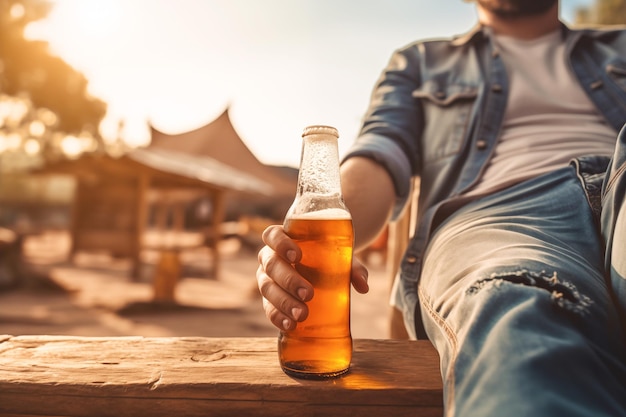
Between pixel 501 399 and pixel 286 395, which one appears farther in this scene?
pixel 286 395

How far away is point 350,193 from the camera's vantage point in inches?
57.4

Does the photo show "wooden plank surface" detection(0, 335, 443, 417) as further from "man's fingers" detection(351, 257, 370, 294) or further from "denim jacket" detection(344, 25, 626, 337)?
"denim jacket" detection(344, 25, 626, 337)

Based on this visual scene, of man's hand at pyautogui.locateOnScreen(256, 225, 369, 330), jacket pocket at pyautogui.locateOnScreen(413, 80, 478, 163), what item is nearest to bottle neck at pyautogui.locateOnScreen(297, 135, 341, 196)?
man's hand at pyautogui.locateOnScreen(256, 225, 369, 330)

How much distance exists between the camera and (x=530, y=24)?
191 cm

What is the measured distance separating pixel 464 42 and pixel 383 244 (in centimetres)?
1106

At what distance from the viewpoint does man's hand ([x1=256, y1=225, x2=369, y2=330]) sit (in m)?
0.90

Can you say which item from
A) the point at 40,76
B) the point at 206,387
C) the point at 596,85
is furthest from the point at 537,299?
the point at 40,76

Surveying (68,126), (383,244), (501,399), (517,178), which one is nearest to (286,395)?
(501,399)

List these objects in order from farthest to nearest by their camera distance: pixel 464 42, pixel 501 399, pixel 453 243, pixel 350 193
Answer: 1. pixel 464 42
2. pixel 350 193
3. pixel 453 243
4. pixel 501 399

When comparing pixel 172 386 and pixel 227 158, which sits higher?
pixel 172 386

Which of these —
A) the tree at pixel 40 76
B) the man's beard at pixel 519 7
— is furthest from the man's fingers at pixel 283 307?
the tree at pixel 40 76

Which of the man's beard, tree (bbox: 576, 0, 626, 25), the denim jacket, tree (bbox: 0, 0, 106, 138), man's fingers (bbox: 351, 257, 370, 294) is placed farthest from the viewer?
tree (bbox: 0, 0, 106, 138)

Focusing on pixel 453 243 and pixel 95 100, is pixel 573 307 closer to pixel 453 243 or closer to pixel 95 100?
pixel 453 243

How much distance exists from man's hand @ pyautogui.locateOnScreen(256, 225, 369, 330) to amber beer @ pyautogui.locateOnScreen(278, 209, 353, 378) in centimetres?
3
